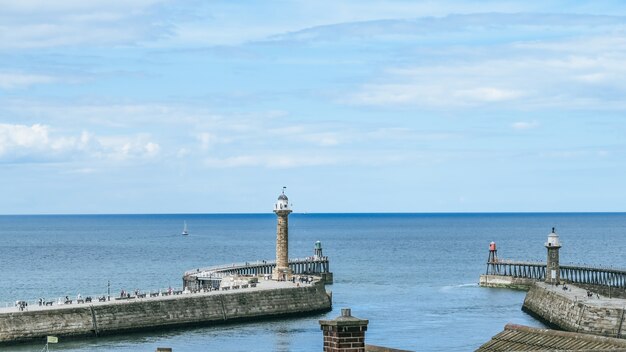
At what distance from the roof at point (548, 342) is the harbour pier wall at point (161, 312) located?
49.7 metres

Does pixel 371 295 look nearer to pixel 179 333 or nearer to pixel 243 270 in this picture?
pixel 243 270

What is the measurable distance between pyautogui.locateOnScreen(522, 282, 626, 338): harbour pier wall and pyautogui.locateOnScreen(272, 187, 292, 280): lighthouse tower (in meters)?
21.8

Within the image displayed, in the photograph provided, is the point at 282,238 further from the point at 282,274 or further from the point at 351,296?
the point at 351,296

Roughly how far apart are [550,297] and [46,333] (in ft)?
131

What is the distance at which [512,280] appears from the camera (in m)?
124

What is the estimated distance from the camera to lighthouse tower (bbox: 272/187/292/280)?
104 metres

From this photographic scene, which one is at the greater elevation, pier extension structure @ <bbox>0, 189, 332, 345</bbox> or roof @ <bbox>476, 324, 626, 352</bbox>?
roof @ <bbox>476, 324, 626, 352</bbox>

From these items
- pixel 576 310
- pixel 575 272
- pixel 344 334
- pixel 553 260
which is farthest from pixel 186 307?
pixel 344 334

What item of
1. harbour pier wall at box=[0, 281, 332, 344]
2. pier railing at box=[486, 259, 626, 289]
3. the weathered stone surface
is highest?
pier railing at box=[486, 259, 626, 289]

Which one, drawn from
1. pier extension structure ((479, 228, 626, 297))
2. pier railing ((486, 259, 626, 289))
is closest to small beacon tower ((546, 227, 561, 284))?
pier extension structure ((479, 228, 626, 297))

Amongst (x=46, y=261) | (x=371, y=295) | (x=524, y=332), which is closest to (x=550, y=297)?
(x=371, y=295)

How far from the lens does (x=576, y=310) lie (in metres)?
81.4

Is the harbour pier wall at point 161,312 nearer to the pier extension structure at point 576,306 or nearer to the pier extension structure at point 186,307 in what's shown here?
the pier extension structure at point 186,307

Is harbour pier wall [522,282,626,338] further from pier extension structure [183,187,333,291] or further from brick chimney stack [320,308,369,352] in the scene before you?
brick chimney stack [320,308,369,352]
